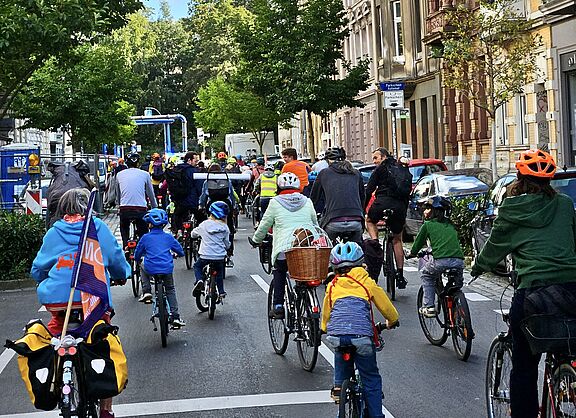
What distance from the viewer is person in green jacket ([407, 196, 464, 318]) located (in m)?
10.2

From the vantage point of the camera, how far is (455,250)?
1026 cm

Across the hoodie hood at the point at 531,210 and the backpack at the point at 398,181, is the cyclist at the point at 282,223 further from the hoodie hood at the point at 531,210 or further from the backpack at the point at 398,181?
the hoodie hood at the point at 531,210

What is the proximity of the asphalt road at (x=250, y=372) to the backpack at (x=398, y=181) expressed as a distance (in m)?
1.42

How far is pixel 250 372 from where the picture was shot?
9625 millimetres

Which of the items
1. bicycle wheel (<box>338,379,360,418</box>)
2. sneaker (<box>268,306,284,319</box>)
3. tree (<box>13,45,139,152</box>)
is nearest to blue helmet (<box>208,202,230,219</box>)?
sneaker (<box>268,306,284,319</box>)

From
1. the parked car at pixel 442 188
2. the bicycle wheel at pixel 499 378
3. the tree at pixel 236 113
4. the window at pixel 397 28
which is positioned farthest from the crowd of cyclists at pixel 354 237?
the tree at pixel 236 113

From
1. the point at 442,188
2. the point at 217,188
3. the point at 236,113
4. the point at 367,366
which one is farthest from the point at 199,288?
the point at 236,113

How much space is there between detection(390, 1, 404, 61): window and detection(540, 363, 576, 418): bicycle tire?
4219 centimetres

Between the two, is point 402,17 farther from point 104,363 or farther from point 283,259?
point 104,363

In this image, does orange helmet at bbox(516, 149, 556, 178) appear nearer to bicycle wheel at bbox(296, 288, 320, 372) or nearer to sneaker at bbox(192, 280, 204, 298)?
bicycle wheel at bbox(296, 288, 320, 372)

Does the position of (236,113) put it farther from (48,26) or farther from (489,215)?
(489,215)

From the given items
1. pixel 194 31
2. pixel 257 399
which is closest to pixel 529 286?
pixel 257 399

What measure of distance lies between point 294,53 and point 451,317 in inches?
1391

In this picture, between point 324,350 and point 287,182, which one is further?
point 324,350
